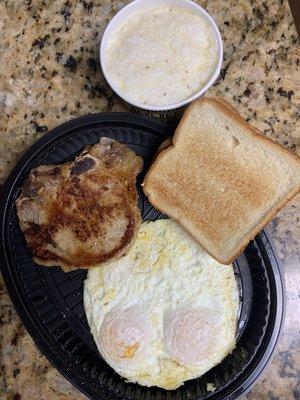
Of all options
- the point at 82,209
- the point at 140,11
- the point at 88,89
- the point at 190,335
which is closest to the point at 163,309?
the point at 190,335

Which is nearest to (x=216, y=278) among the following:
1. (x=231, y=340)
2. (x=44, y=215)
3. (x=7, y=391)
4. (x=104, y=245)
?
(x=231, y=340)

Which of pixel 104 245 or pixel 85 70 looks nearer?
pixel 104 245

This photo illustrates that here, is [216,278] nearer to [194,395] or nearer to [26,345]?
[194,395]

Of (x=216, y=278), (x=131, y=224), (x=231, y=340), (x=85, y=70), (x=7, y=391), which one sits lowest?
(x=7, y=391)

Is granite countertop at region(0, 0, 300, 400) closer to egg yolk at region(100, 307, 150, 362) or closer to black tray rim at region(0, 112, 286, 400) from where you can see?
black tray rim at region(0, 112, 286, 400)

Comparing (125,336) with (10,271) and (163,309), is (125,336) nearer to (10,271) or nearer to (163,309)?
(163,309)

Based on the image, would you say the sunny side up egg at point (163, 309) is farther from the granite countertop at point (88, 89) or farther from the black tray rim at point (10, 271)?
the granite countertop at point (88, 89)
